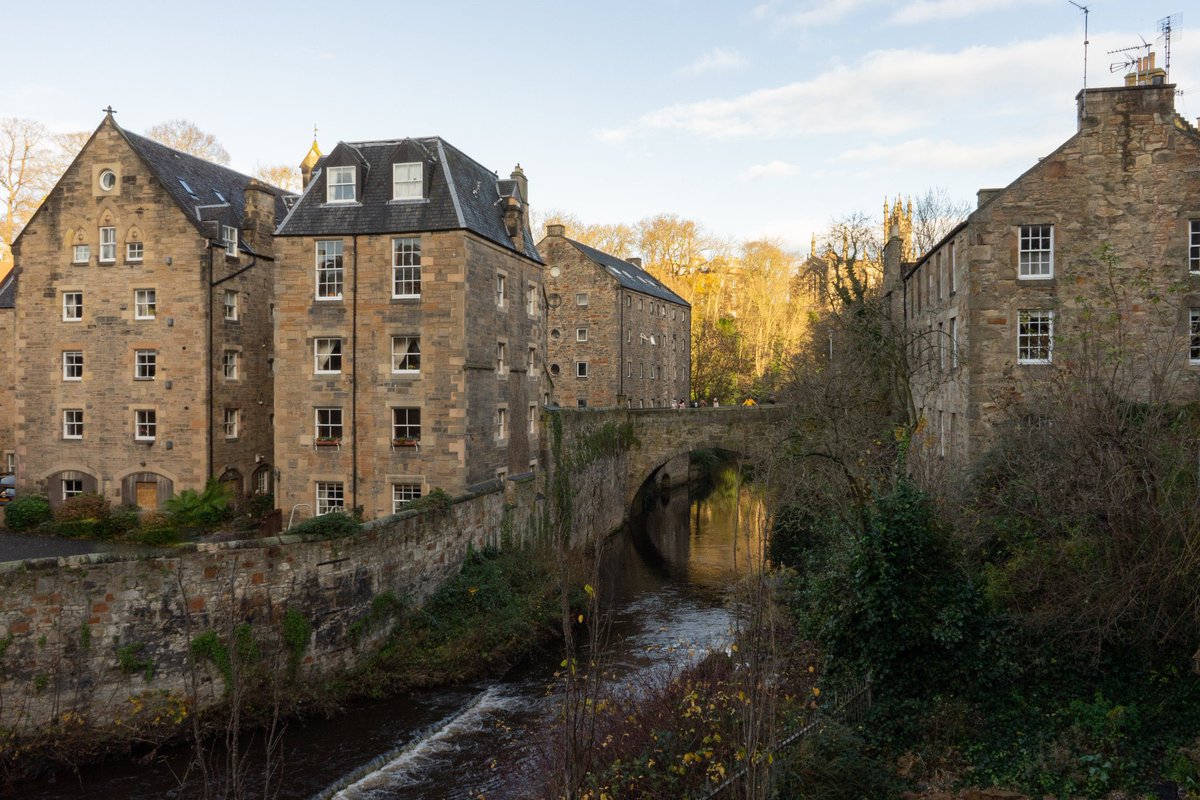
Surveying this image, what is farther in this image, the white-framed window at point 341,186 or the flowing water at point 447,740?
the white-framed window at point 341,186

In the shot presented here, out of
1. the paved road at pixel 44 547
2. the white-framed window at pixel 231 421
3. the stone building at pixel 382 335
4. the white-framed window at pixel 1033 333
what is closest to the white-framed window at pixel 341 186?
the stone building at pixel 382 335

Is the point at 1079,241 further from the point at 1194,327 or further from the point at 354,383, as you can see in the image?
the point at 354,383

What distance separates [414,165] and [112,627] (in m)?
14.4

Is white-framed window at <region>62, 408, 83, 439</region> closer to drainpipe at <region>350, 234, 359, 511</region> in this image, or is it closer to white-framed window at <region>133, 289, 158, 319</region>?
white-framed window at <region>133, 289, 158, 319</region>

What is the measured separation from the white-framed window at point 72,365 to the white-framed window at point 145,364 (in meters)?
1.98

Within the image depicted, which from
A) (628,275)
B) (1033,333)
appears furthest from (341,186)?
(628,275)

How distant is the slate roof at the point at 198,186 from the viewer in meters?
28.1

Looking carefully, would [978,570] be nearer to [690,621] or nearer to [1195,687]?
[1195,687]

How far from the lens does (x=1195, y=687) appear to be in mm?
11578

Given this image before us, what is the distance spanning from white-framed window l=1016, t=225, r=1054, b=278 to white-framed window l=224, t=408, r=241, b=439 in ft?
80.2

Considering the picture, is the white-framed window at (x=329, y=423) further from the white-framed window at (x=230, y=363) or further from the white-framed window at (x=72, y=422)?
the white-framed window at (x=72, y=422)

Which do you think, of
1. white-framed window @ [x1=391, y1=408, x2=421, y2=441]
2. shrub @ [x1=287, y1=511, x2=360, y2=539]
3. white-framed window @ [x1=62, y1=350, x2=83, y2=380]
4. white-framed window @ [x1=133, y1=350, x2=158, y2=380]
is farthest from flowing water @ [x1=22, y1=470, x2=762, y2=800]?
white-framed window @ [x1=62, y1=350, x2=83, y2=380]

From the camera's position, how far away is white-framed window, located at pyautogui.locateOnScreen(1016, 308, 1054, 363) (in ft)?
70.4

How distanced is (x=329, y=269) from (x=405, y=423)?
189 inches
